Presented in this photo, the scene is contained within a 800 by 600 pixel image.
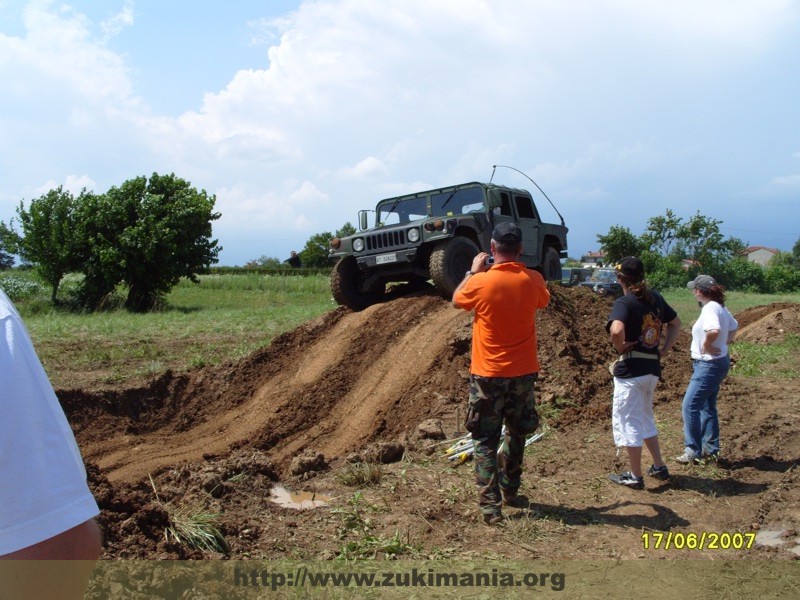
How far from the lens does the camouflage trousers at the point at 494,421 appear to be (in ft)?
15.8

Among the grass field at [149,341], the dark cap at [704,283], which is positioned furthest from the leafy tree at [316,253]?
the dark cap at [704,283]

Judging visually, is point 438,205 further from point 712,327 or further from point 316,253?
point 316,253

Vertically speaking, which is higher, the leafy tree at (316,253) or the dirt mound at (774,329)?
the leafy tree at (316,253)

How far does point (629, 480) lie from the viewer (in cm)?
545

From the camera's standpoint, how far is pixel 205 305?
1005 inches

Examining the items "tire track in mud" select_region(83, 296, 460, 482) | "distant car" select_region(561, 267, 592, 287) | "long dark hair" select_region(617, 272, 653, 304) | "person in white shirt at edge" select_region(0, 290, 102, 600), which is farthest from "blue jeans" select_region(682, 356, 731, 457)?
"distant car" select_region(561, 267, 592, 287)

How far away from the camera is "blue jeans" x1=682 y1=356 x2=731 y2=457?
598cm

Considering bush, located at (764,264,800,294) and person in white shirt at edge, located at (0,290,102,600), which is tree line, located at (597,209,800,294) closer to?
bush, located at (764,264,800,294)

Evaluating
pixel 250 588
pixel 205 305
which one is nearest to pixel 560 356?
pixel 250 588

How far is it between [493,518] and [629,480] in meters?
1.36

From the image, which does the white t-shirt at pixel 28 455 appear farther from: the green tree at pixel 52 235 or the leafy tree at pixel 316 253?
the leafy tree at pixel 316 253

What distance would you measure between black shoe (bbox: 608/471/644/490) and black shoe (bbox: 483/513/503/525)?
1.25 metres

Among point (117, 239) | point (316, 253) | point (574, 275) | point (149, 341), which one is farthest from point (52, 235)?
point (316, 253)
